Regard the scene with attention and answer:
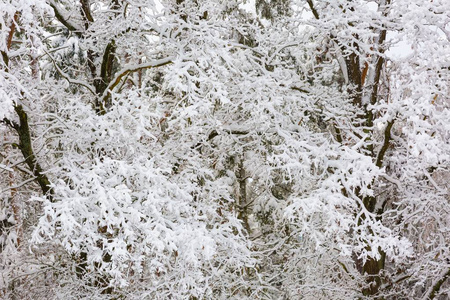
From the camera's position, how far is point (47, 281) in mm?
8352

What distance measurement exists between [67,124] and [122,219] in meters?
2.04

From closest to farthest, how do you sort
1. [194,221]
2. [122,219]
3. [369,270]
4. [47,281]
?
[122,219]
[194,221]
[47,281]
[369,270]

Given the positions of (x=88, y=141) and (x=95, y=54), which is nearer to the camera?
(x=88, y=141)

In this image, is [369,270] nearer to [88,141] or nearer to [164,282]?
[164,282]

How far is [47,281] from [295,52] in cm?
690

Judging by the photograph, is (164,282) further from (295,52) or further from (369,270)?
(295,52)

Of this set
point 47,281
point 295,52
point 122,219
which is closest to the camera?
point 122,219

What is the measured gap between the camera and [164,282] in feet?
22.7

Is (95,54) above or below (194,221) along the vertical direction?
above

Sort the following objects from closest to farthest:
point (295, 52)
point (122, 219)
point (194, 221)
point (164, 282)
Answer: point (122, 219) < point (194, 221) < point (164, 282) < point (295, 52)

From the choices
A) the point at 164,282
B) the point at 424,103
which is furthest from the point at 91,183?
the point at 424,103

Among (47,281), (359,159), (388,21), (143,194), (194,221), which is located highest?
(388,21)

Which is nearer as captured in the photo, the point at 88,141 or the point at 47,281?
the point at 88,141

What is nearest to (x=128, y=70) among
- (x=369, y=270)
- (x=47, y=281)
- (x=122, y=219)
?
(x=122, y=219)
